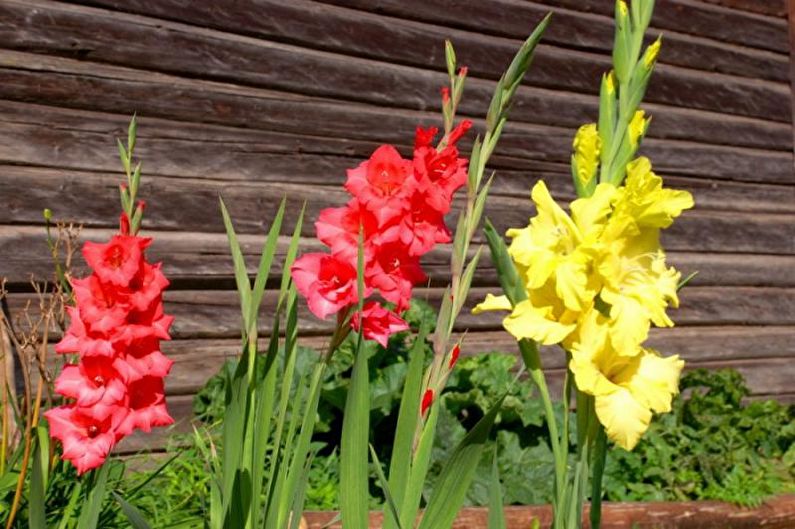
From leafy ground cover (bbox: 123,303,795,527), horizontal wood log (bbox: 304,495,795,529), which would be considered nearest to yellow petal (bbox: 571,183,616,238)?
horizontal wood log (bbox: 304,495,795,529)

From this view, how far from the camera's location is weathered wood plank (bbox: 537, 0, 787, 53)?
16.4 feet

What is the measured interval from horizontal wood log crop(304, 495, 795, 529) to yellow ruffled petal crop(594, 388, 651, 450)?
1.79 meters

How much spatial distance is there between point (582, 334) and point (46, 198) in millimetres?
2773

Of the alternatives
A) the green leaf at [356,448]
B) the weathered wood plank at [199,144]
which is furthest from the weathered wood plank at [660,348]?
the green leaf at [356,448]

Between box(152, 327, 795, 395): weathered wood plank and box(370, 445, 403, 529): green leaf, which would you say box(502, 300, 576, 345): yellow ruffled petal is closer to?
box(370, 445, 403, 529): green leaf

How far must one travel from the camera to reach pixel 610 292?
88 centimetres

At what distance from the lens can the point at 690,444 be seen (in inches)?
158

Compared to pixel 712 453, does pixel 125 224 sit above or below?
below

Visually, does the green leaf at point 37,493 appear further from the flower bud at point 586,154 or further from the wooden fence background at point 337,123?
the wooden fence background at point 337,123

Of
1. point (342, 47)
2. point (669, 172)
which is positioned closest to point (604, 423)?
point (342, 47)

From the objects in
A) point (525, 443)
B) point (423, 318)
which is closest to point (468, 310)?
point (525, 443)

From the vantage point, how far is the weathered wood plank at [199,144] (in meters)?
3.31

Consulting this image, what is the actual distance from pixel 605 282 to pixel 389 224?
0.79ft

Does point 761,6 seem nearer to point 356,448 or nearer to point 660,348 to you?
point 660,348
